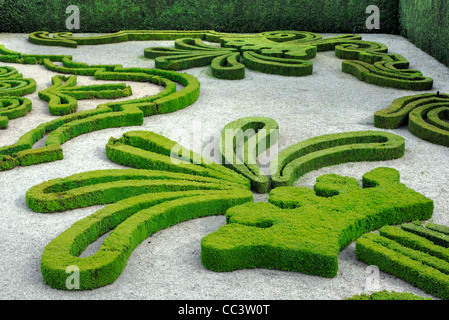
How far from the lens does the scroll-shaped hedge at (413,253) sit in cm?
562

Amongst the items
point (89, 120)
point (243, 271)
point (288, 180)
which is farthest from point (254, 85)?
point (243, 271)

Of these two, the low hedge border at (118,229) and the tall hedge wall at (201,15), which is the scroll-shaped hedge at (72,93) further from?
the tall hedge wall at (201,15)

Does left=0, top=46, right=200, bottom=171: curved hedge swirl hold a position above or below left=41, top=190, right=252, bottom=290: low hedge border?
above

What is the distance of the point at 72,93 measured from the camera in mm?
13203

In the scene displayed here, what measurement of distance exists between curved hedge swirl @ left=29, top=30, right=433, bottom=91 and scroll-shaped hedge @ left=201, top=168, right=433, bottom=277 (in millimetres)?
7621

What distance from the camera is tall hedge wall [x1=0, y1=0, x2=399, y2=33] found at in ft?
77.7

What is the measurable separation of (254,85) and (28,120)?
6.49 m

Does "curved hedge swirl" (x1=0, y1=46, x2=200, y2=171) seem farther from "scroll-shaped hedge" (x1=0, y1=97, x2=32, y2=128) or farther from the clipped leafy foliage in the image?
the clipped leafy foliage

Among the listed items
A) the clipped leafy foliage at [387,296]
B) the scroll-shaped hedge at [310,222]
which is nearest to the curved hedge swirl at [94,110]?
the scroll-shaped hedge at [310,222]

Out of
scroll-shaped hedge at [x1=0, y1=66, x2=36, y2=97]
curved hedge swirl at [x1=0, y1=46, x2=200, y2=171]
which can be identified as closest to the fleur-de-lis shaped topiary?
curved hedge swirl at [x1=0, y1=46, x2=200, y2=171]

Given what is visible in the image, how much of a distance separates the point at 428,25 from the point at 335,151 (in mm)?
11832

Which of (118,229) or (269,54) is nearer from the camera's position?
(118,229)

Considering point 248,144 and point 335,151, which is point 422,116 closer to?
point 335,151

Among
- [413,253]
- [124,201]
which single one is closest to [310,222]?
[413,253]
